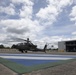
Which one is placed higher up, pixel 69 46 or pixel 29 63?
pixel 69 46

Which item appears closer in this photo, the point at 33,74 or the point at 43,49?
the point at 33,74

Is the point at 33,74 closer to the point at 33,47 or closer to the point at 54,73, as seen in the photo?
the point at 54,73

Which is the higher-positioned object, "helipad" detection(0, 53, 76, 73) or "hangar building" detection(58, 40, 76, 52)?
"hangar building" detection(58, 40, 76, 52)

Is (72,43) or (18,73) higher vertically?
(72,43)

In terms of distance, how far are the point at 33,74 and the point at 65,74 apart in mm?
1672

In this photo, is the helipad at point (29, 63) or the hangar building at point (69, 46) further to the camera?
the hangar building at point (69, 46)

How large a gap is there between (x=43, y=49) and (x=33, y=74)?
1840 inches

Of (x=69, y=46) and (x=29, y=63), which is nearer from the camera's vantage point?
(x=29, y=63)

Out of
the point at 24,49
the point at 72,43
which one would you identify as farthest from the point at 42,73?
the point at 72,43

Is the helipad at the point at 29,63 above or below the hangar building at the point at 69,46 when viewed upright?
below

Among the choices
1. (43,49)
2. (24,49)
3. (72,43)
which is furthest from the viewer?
(72,43)

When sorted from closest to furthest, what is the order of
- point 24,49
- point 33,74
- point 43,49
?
point 33,74, point 24,49, point 43,49

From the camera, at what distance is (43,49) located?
56.4 m

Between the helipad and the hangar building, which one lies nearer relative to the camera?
the helipad
